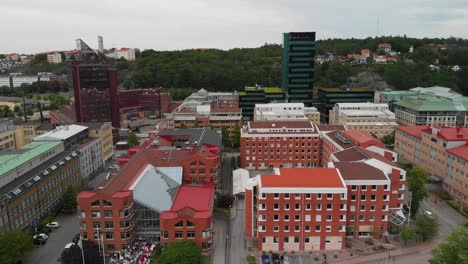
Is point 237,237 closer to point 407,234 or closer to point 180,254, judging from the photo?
point 180,254

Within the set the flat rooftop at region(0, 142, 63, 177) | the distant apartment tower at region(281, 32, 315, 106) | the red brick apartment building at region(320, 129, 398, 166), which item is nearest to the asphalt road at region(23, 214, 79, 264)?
the flat rooftop at region(0, 142, 63, 177)

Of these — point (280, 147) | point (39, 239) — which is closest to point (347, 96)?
point (280, 147)

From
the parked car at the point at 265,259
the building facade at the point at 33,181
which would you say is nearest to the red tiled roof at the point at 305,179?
the parked car at the point at 265,259

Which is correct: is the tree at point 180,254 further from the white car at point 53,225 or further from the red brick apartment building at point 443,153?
the red brick apartment building at point 443,153

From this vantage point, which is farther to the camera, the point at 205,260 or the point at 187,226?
the point at 187,226

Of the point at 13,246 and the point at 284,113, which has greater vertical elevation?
the point at 284,113

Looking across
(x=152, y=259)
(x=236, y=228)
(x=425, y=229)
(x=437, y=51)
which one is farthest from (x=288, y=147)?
(x=437, y=51)

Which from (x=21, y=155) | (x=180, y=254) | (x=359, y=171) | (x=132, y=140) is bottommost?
(x=180, y=254)
